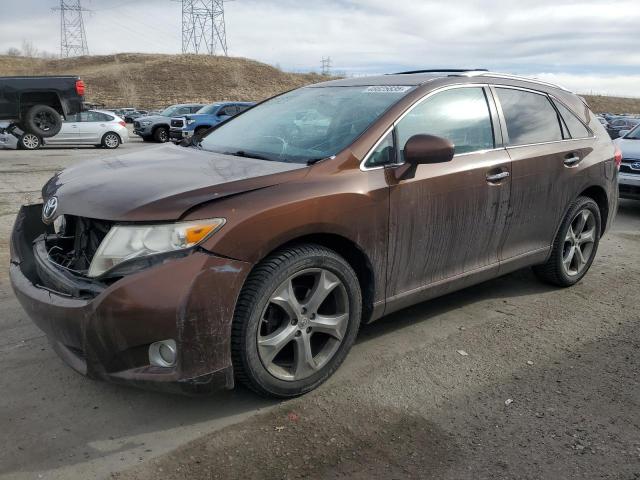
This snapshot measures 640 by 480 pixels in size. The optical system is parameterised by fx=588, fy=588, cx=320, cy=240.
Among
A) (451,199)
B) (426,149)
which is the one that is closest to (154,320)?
(426,149)

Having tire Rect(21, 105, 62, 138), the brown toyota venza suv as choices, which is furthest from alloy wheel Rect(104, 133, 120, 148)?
the brown toyota venza suv

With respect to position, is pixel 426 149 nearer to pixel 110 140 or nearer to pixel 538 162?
pixel 538 162

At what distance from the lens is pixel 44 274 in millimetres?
3100

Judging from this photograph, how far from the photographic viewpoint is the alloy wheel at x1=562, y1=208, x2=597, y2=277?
4.96 m

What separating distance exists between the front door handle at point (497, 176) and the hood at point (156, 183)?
1454mm

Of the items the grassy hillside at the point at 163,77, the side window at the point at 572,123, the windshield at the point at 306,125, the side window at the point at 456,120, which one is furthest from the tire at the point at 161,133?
the grassy hillside at the point at 163,77

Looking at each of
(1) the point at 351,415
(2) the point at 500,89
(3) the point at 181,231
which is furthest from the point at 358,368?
(2) the point at 500,89

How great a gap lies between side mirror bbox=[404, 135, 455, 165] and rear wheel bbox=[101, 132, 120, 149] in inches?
731

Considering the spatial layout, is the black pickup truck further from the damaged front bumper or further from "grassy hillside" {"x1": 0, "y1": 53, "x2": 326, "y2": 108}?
"grassy hillside" {"x1": 0, "y1": 53, "x2": 326, "y2": 108}

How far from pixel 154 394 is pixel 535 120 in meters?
3.42

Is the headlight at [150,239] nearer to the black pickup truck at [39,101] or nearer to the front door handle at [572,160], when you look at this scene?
the front door handle at [572,160]

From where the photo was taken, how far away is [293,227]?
9.70 ft

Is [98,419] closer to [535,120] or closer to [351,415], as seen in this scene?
[351,415]

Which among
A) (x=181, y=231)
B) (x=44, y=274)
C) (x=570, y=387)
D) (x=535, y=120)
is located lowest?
(x=570, y=387)
